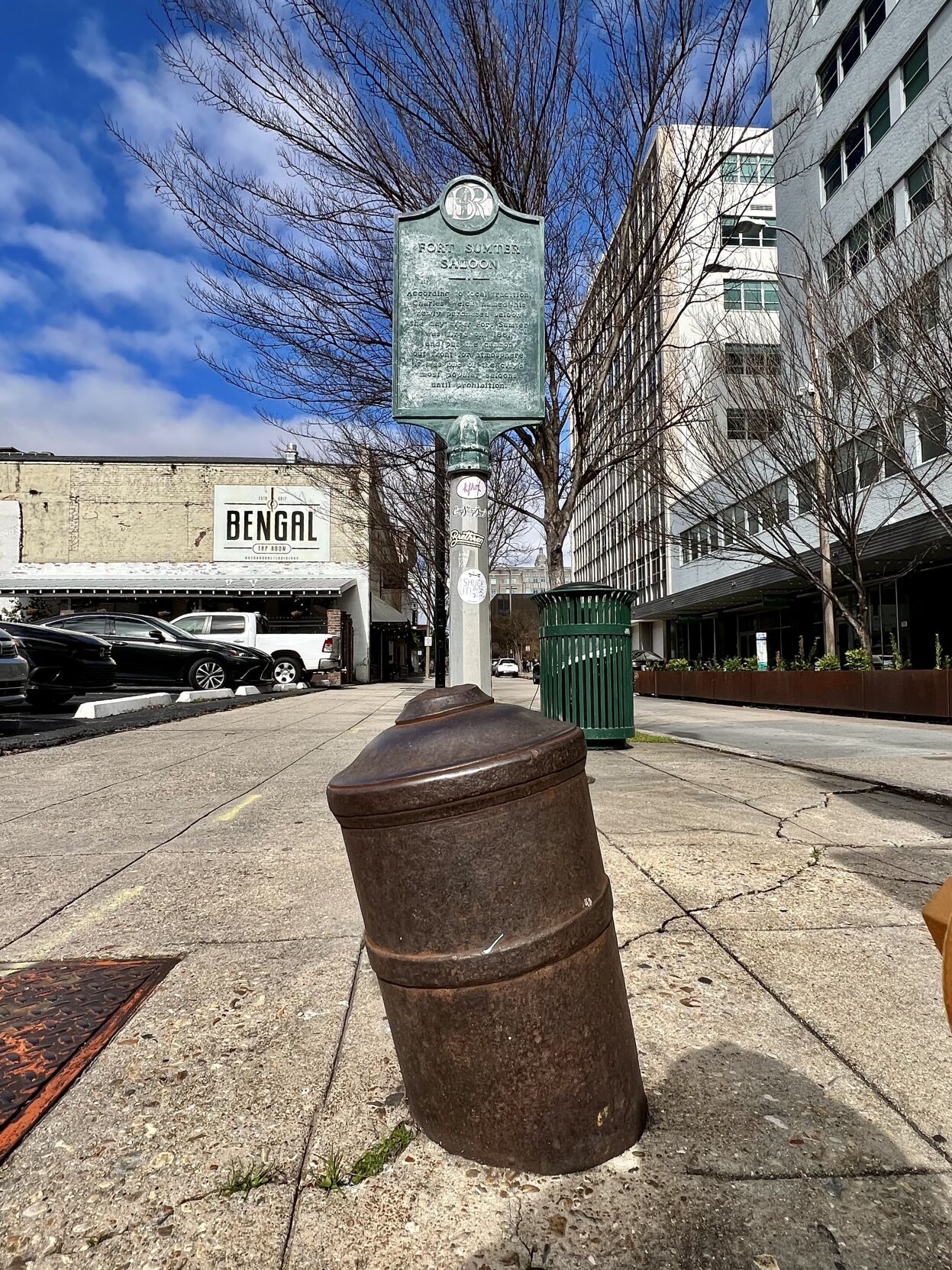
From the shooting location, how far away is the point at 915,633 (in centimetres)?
2308

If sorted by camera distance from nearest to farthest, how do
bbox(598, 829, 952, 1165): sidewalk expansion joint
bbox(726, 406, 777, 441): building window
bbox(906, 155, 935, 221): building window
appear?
bbox(598, 829, 952, 1165): sidewalk expansion joint
bbox(726, 406, 777, 441): building window
bbox(906, 155, 935, 221): building window

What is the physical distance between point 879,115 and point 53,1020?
28058 mm

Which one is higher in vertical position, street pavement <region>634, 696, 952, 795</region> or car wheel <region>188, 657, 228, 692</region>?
car wheel <region>188, 657, 228, 692</region>

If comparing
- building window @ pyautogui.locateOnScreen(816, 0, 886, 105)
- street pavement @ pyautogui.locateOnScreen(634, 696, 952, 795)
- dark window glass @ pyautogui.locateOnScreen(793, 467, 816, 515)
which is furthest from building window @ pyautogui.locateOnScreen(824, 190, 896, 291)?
building window @ pyautogui.locateOnScreen(816, 0, 886, 105)

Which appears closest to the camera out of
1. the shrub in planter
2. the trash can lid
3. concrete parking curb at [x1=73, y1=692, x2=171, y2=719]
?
the trash can lid

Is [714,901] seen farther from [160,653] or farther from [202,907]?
[160,653]

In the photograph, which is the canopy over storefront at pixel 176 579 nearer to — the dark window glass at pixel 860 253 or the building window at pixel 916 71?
the dark window glass at pixel 860 253

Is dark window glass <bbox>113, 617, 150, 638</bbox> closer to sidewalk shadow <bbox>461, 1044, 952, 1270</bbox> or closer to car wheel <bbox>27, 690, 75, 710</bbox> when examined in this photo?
car wheel <bbox>27, 690, 75, 710</bbox>

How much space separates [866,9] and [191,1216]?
100ft

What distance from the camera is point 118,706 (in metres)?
12.0

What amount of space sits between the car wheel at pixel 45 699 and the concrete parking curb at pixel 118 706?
340mm

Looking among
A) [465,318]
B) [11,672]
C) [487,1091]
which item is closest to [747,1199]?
[487,1091]

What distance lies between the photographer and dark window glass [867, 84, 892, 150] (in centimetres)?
2142

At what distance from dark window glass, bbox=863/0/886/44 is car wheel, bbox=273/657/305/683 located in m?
24.2
